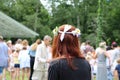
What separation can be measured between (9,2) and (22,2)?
213 centimetres

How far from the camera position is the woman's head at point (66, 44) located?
5.00 metres

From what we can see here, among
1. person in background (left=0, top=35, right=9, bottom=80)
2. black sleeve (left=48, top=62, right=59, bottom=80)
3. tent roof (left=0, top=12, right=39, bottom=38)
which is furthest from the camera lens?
tent roof (left=0, top=12, right=39, bottom=38)

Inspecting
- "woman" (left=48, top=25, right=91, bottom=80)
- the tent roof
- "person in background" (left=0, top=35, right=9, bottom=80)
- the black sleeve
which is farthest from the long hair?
the tent roof

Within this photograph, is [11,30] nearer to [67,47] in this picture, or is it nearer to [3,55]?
[3,55]

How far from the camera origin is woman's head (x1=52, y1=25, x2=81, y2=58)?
500cm

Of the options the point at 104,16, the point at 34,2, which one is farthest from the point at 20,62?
the point at 34,2

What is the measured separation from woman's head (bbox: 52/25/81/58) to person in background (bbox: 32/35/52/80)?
949 centimetres

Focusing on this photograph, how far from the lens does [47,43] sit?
14.9m

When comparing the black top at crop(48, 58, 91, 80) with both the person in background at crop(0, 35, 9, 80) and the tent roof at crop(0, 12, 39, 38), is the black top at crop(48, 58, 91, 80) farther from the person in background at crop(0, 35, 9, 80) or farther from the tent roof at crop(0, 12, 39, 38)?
the tent roof at crop(0, 12, 39, 38)

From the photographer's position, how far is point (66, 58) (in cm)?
499

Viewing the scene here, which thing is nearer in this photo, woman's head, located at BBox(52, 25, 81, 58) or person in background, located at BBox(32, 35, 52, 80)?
woman's head, located at BBox(52, 25, 81, 58)

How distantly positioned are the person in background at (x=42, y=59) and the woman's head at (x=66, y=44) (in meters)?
9.49

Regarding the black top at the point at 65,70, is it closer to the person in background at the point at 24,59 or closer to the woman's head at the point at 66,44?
the woman's head at the point at 66,44

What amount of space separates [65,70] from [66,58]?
5.1 inches
